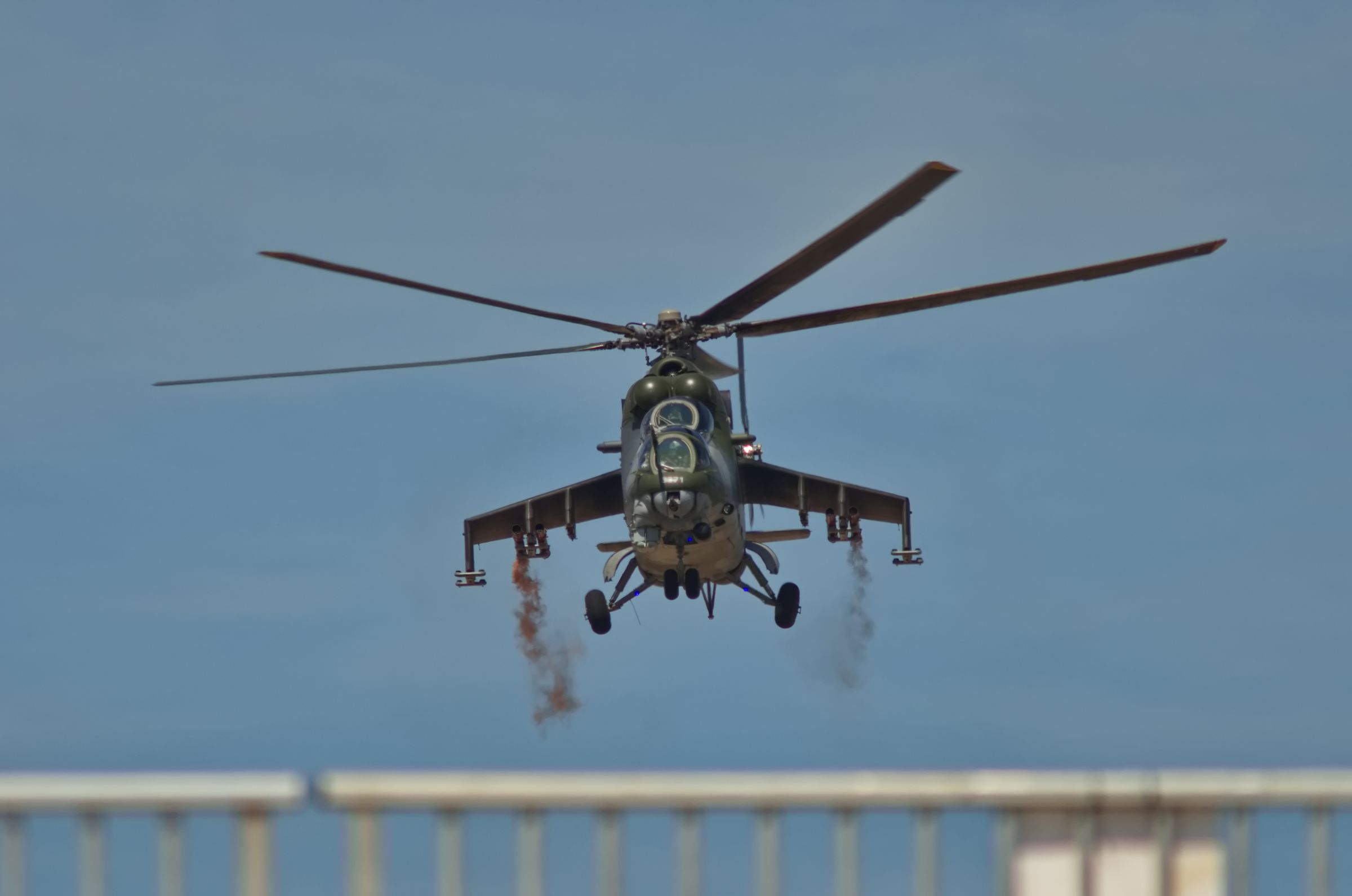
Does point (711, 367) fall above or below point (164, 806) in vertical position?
above

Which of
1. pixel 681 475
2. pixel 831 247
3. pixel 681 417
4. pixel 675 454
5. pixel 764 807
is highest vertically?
pixel 831 247

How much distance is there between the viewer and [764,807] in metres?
9.94

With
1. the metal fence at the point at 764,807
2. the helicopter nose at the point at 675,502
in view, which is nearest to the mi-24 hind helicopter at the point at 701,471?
the helicopter nose at the point at 675,502

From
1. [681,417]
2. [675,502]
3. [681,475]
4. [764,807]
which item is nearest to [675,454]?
[681,475]

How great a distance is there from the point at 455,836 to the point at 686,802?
1.11m

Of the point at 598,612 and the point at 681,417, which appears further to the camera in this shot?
the point at 598,612

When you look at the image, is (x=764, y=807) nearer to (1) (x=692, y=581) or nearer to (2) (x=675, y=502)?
(2) (x=675, y=502)

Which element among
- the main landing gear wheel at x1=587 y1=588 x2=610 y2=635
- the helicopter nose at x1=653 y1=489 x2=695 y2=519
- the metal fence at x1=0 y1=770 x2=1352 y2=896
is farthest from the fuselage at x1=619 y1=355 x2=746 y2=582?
the metal fence at x1=0 y1=770 x2=1352 y2=896

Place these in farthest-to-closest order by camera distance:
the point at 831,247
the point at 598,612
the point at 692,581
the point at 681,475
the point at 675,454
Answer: the point at 598,612, the point at 692,581, the point at 675,454, the point at 681,475, the point at 831,247

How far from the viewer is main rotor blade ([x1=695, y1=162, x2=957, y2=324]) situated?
2919 centimetres

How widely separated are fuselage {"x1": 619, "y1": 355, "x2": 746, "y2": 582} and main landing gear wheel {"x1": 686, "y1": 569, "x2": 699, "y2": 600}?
10 centimetres

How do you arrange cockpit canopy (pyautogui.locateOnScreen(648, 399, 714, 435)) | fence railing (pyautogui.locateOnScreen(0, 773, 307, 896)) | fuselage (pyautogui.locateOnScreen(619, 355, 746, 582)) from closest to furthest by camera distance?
fence railing (pyautogui.locateOnScreen(0, 773, 307, 896)) < fuselage (pyautogui.locateOnScreen(619, 355, 746, 582)) < cockpit canopy (pyautogui.locateOnScreen(648, 399, 714, 435))

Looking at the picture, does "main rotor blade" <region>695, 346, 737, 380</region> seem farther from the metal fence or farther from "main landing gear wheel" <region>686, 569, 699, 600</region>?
the metal fence

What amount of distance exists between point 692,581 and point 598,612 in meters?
3.77
